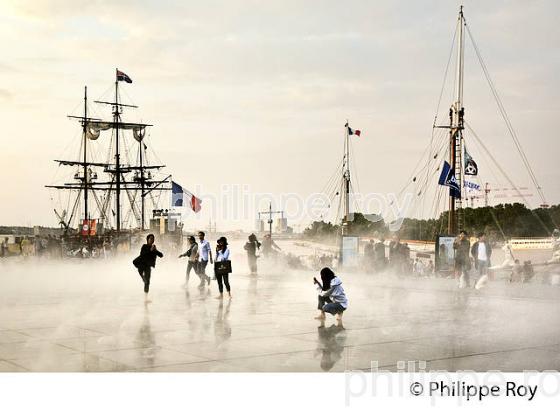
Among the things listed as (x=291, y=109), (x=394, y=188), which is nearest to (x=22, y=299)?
(x=291, y=109)

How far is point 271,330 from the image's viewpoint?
10758 millimetres

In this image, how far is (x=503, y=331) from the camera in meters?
10.8

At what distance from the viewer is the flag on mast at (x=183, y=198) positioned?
17.5 meters

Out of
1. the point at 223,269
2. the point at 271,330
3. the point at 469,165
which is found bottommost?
the point at 271,330

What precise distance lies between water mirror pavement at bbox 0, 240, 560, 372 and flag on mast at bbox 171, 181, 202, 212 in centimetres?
188

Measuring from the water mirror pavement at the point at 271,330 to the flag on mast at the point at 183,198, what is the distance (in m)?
1.88

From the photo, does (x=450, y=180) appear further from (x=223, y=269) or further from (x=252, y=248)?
(x=223, y=269)

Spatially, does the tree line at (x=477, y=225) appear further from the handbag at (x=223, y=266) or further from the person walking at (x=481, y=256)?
the handbag at (x=223, y=266)

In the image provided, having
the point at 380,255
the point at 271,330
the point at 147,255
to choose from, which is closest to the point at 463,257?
the point at 380,255

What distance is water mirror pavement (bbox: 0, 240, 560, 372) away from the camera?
28.2 feet

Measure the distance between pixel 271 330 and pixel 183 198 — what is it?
1014 cm

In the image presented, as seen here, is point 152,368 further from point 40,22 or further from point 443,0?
point 443,0
